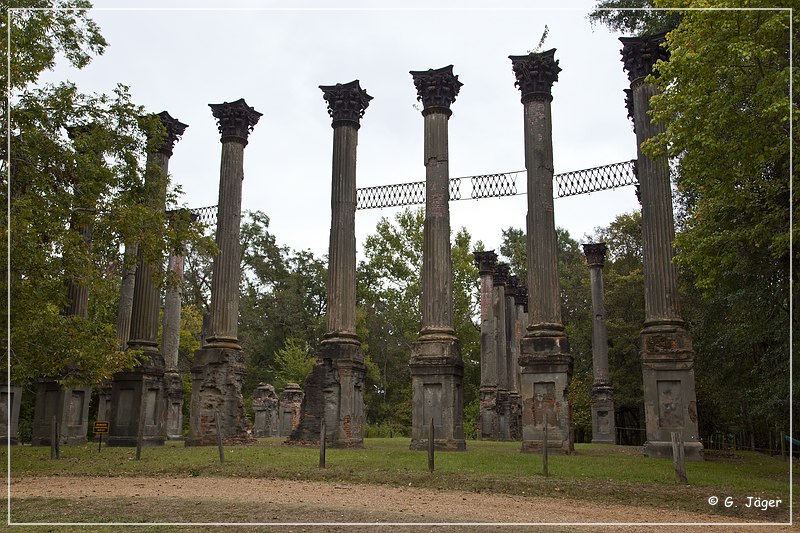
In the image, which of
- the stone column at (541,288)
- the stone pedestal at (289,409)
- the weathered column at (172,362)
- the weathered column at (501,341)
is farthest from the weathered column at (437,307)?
the stone pedestal at (289,409)

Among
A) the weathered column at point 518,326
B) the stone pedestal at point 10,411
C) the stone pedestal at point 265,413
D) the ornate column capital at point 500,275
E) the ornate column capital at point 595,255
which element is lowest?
the stone pedestal at point 265,413

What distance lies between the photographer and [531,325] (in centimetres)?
2194

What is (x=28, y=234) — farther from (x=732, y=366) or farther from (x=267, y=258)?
(x=267, y=258)

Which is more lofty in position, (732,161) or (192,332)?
(732,161)

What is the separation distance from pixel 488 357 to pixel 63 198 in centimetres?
2525

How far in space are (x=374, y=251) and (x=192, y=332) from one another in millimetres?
16093

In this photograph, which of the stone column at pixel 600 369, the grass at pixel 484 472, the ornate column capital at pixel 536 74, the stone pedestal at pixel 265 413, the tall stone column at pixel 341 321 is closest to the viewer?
the grass at pixel 484 472

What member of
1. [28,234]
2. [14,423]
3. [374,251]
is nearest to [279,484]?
[28,234]

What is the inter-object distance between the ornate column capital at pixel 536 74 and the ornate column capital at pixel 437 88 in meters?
2.36

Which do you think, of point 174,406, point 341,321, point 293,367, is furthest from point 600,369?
point 174,406

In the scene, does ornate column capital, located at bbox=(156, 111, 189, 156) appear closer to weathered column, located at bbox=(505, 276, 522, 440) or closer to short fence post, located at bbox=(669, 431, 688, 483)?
weathered column, located at bbox=(505, 276, 522, 440)

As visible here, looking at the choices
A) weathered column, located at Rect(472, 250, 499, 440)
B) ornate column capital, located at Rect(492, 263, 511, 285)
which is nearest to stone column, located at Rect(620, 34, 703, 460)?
weathered column, located at Rect(472, 250, 499, 440)

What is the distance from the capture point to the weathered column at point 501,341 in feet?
122

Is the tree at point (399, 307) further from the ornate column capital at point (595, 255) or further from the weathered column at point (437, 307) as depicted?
the weathered column at point (437, 307)
